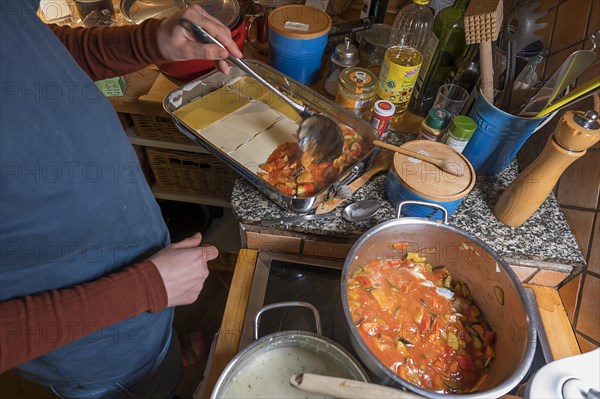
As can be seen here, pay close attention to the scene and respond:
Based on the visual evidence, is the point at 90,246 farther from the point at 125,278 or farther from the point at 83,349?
the point at 83,349

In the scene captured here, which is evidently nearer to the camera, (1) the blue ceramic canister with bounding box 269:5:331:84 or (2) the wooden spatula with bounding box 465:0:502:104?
(2) the wooden spatula with bounding box 465:0:502:104

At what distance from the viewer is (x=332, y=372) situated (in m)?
0.61

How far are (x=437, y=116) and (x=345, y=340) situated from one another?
0.55 m

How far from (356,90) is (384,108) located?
102 mm

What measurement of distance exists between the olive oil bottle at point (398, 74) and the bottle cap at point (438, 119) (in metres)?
0.12

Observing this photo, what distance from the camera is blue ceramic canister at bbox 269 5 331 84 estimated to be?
1.05 m

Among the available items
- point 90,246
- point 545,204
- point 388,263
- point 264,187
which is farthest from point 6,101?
point 545,204

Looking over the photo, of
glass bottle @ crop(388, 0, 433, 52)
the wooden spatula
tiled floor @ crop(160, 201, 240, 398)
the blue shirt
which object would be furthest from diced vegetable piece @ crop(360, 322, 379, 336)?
tiled floor @ crop(160, 201, 240, 398)

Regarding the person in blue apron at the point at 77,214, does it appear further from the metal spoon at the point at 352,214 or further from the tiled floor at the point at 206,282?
the tiled floor at the point at 206,282

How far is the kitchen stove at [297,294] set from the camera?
2.57 ft

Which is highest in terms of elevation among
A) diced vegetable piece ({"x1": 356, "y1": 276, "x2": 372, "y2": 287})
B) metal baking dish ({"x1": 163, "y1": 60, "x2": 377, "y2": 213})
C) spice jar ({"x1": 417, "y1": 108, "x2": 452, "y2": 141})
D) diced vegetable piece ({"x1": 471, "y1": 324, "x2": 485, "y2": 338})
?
spice jar ({"x1": 417, "y1": 108, "x2": 452, "y2": 141})

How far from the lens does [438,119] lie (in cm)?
91

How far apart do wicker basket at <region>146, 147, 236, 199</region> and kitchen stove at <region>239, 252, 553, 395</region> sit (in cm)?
55

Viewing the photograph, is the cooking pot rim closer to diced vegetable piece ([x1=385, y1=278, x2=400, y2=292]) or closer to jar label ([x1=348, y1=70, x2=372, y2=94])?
diced vegetable piece ([x1=385, y1=278, x2=400, y2=292])
